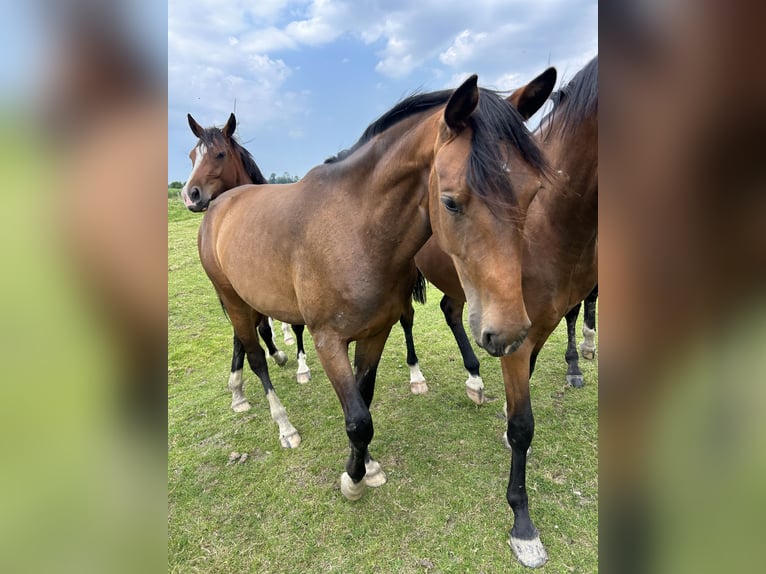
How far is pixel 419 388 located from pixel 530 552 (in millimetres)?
1879

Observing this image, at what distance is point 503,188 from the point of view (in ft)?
4.43

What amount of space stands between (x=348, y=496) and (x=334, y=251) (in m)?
1.60

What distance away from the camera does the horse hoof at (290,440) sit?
314 cm

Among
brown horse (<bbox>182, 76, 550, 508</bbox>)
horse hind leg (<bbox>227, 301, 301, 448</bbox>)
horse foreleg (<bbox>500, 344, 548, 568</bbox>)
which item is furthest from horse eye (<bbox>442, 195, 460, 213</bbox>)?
horse hind leg (<bbox>227, 301, 301, 448</bbox>)

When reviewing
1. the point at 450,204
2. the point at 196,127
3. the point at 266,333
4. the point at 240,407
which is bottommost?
the point at 240,407

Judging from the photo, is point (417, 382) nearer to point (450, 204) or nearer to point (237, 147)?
point (450, 204)

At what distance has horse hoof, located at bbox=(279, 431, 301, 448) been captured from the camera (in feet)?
10.3

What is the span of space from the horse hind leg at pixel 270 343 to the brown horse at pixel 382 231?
99cm

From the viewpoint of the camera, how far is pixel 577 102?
5.96 feet

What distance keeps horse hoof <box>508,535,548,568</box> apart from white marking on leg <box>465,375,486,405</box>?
1.43 meters

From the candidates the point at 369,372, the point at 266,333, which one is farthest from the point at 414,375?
the point at 266,333

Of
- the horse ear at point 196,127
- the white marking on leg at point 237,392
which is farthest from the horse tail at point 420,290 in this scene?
the horse ear at point 196,127

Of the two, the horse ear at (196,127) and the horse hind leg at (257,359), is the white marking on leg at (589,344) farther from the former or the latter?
the horse ear at (196,127)
